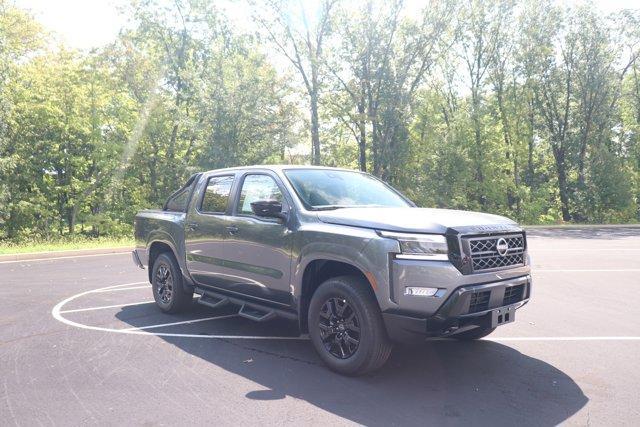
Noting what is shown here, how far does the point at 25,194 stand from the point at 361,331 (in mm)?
26830

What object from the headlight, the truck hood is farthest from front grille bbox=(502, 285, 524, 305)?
the headlight

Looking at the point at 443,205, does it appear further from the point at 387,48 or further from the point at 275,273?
the point at 275,273

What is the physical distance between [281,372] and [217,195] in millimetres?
2419

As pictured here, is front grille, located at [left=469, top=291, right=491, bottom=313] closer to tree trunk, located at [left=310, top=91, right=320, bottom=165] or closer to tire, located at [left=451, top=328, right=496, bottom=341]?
tire, located at [left=451, top=328, right=496, bottom=341]

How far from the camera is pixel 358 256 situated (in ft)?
13.2

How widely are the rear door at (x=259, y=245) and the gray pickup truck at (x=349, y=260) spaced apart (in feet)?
0.04

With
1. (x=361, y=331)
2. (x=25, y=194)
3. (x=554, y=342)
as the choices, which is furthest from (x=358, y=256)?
(x=25, y=194)

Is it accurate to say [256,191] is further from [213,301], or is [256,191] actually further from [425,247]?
[425,247]

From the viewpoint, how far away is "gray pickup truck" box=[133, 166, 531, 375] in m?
3.82

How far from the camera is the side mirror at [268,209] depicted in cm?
453

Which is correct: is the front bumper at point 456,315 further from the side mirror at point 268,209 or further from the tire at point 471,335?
the side mirror at point 268,209

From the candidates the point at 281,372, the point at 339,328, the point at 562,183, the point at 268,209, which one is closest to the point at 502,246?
the point at 339,328

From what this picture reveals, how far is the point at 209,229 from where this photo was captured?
5.73m

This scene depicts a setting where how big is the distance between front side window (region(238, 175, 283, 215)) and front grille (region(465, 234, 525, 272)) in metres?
2.00
